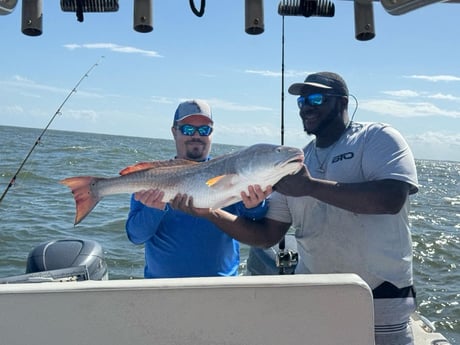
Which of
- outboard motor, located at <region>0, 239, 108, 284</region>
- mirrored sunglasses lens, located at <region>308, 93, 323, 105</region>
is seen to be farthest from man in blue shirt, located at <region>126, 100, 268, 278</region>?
outboard motor, located at <region>0, 239, 108, 284</region>

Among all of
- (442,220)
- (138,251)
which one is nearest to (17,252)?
(138,251)

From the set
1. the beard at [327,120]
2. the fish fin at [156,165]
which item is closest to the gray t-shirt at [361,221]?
the beard at [327,120]

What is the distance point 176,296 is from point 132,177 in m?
1.29

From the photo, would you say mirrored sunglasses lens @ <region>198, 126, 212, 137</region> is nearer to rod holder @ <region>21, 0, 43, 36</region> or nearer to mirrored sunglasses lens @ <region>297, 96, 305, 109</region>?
mirrored sunglasses lens @ <region>297, 96, 305, 109</region>

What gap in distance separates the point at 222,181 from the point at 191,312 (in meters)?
1.08

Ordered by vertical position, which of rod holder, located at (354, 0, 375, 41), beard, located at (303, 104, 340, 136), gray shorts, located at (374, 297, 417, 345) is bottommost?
gray shorts, located at (374, 297, 417, 345)

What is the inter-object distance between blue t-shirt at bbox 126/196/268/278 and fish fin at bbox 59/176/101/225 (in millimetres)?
316

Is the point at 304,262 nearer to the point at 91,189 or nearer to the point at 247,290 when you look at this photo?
the point at 247,290

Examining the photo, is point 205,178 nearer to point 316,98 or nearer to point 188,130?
point 188,130

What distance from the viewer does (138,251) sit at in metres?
9.75

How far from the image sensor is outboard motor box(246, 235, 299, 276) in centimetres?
446

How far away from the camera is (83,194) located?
3.14 m

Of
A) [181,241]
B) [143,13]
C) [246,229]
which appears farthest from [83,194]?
[143,13]

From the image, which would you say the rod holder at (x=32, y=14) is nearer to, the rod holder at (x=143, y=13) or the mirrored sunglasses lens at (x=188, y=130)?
the rod holder at (x=143, y=13)
